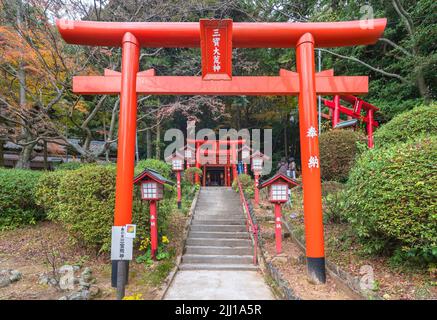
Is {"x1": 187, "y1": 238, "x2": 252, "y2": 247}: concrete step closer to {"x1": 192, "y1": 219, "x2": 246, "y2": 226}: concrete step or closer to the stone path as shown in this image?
the stone path

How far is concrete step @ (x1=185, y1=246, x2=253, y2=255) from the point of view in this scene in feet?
25.5

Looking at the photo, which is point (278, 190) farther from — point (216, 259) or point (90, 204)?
point (90, 204)

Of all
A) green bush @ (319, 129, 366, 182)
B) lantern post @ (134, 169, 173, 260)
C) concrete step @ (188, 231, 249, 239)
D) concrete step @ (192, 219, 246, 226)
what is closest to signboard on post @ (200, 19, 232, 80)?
lantern post @ (134, 169, 173, 260)

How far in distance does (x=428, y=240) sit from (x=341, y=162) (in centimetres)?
593

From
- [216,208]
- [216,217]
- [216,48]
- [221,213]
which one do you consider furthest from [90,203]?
[216,208]

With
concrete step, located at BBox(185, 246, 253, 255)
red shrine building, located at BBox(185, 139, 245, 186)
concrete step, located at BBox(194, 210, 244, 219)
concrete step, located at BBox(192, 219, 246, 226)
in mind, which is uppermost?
red shrine building, located at BBox(185, 139, 245, 186)

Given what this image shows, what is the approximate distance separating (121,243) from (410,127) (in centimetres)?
675

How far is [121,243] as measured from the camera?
4.53m

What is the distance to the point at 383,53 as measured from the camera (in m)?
14.3

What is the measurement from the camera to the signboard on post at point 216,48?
5465 mm

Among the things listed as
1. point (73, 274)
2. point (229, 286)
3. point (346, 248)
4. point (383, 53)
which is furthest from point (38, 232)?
point (383, 53)

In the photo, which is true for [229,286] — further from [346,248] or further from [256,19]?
[256,19]

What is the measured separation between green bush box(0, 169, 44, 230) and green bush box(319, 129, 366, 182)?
9.53 metres

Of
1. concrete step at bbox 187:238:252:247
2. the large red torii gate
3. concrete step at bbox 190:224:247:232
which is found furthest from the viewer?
concrete step at bbox 190:224:247:232
